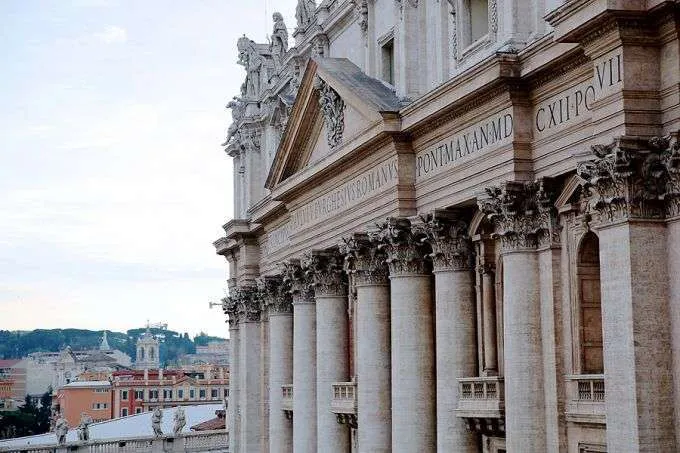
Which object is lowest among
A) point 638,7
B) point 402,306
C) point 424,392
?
point 424,392

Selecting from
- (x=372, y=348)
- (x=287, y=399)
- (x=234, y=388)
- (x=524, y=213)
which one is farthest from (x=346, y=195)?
(x=234, y=388)

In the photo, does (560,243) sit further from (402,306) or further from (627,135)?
(402,306)

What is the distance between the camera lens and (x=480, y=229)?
976 inches

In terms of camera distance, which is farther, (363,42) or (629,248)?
(363,42)

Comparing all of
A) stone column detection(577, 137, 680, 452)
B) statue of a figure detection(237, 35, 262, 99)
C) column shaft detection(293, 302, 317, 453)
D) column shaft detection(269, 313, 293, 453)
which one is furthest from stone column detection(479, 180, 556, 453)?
statue of a figure detection(237, 35, 262, 99)

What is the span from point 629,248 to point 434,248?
7.73m

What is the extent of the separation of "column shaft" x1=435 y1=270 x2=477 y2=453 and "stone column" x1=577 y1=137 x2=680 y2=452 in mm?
6625

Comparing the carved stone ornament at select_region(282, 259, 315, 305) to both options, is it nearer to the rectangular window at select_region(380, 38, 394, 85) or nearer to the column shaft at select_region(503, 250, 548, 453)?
the rectangular window at select_region(380, 38, 394, 85)

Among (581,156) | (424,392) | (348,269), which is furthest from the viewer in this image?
(348,269)

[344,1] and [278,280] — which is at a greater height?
[344,1]

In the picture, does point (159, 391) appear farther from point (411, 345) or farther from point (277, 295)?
point (411, 345)

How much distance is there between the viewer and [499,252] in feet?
80.5

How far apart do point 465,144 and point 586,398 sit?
5.69 meters

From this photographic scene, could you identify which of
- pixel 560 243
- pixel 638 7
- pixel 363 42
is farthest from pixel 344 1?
pixel 638 7
